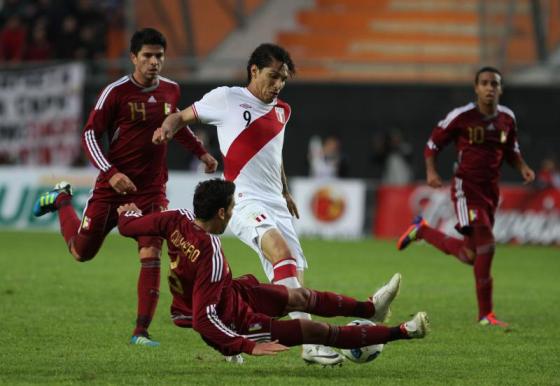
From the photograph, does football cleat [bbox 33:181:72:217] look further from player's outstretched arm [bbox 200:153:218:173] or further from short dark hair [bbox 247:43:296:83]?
short dark hair [bbox 247:43:296:83]

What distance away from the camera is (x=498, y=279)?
634 inches

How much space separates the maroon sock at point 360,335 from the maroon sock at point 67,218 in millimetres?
3232

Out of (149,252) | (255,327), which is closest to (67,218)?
(149,252)

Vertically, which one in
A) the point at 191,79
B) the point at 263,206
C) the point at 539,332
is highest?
the point at 191,79

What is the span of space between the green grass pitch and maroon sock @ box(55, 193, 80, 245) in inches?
29.4

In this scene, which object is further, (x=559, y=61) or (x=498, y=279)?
(x=559, y=61)

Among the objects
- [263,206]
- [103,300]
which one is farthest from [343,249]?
[263,206]

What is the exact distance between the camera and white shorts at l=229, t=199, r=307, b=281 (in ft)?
28.6

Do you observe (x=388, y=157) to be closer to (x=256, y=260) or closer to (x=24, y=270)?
(x=256, y=260)

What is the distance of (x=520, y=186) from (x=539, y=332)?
41.0ft

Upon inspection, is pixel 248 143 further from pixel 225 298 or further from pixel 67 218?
pixel 67 218

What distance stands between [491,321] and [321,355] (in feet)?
10.9

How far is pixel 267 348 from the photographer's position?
7.20 metres

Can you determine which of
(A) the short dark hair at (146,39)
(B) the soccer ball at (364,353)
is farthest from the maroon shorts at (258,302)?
(A) the short dark hair at (146,39)
